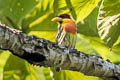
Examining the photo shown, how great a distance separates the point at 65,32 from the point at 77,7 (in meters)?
0.77

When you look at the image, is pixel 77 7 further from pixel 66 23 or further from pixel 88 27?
pixel 88 27

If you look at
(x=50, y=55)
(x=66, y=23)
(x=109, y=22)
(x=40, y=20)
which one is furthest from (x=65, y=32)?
(x=50, y=55)

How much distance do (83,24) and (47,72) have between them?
60 centimetres

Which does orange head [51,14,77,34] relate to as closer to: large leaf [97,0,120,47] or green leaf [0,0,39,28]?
green leaf [0,0,39,28]

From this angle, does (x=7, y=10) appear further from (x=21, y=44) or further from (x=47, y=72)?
(x=21, y=44)

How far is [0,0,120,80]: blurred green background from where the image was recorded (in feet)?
11.6

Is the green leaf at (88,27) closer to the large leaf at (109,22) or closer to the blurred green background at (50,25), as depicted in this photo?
the blurred green background at (50,25)

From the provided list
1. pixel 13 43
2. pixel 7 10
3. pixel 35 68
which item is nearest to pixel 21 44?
pixel 13 43

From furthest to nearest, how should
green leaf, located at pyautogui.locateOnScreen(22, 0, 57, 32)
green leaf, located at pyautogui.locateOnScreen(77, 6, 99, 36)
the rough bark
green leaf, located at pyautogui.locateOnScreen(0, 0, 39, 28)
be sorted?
green leaf, located at pyautogui.locateOnScreen(22, 0, 57, 32), green leaf, located at pyautogui.locateOnScreen(77, 6, 99, 36), green leaf, located at pyautogui.locateOnScreen(0, 0, 39, 28), the rough bark

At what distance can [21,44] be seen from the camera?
255 centimetres

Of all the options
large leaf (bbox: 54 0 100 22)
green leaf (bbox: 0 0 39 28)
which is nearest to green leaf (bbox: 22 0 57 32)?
green leaf (bbox: 0 0 39 28)

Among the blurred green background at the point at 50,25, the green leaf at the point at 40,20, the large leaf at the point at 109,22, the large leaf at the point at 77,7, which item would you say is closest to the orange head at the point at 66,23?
the blurred green background at the point at 50,25

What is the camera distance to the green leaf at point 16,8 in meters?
3.97

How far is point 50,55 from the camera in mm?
2682
